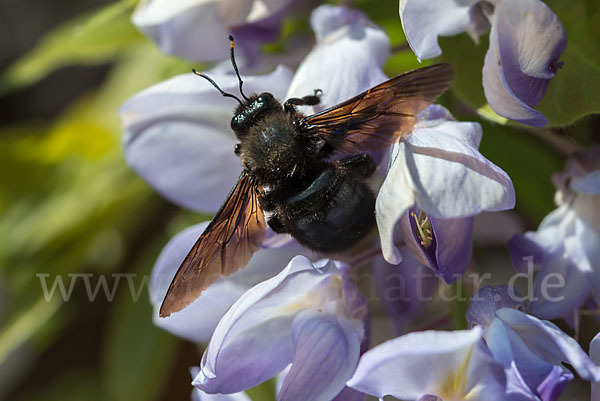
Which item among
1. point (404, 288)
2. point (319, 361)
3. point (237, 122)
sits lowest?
point (404, 288)

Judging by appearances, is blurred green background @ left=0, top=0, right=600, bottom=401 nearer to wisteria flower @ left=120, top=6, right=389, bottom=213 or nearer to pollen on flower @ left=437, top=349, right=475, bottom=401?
wisteria flower @ left=120, top=6, right=389, bottom=213

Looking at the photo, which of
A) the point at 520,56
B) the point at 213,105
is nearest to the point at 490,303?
the point at 520,56

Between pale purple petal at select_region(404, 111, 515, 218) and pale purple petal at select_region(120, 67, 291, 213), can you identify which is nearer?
pale purple petal at select_region(404, 111, 515, 218)

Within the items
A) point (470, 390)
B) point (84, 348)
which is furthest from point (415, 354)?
point (84, 348)

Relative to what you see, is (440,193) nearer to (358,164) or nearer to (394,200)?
(394,200)

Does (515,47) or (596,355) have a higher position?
(515,47)

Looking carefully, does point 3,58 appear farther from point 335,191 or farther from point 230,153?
point 335,191

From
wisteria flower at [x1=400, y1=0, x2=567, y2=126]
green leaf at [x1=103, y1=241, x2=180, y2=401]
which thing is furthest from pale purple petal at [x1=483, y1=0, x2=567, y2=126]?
green leaf at [x1=103, y1=241, x2=180, y2=401]
